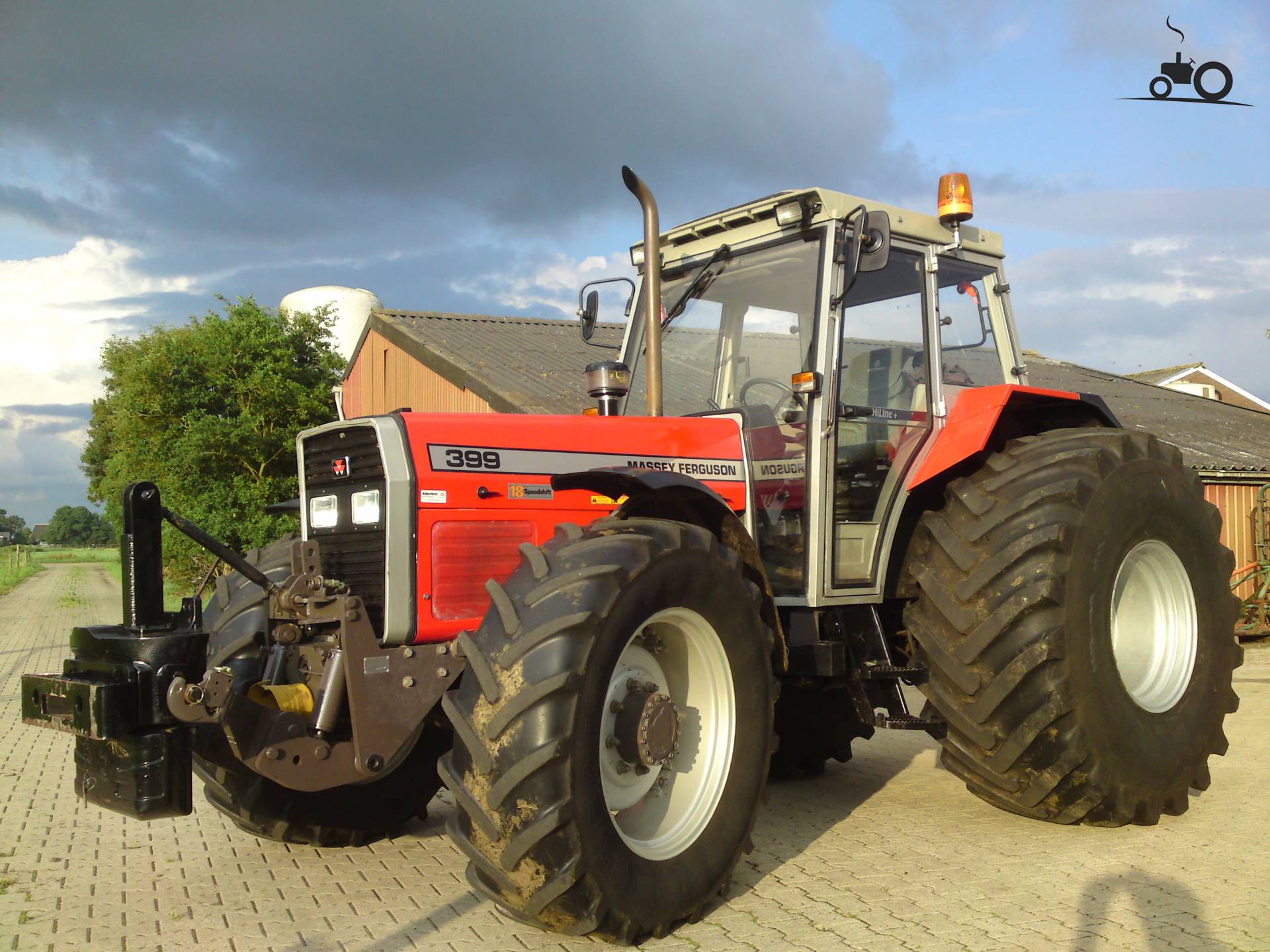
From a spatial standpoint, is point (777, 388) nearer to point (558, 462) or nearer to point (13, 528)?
point (558, 462)

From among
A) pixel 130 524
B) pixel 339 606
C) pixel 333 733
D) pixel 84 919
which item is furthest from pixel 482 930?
pixel 130 524

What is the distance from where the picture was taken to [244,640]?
374cm

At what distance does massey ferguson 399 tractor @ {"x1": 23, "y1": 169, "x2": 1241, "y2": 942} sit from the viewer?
305 centimetres

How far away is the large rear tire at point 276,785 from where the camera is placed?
12.4ft

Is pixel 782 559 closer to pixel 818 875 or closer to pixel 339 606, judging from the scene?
pixel 818 875

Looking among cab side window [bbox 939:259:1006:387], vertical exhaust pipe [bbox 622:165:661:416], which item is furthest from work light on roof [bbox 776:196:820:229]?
cab side window [bbox 939:259:1006:387]

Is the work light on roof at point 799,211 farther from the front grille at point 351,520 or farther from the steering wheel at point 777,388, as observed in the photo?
the front grille at point 351,520

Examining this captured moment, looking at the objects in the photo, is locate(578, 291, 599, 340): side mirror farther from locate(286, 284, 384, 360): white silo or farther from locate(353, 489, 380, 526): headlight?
locate(286, 284, 384, 360): white silo

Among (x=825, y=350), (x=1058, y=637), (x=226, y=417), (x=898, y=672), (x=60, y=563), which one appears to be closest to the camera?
(x=1058, y=637)

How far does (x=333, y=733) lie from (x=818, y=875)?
73.5 inches

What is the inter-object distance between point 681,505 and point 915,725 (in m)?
1.41

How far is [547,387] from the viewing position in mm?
16281

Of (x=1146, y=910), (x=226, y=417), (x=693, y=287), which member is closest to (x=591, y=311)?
(x=693, y=287)

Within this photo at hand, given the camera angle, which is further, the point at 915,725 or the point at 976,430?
the point at 976,430
